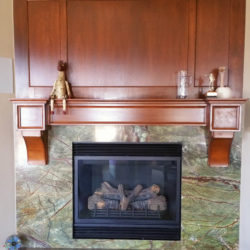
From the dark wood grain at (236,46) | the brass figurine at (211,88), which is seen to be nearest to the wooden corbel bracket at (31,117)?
the brass figurine at (211,88)

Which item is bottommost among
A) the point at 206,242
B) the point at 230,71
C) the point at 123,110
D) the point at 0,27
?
the point at 206,242

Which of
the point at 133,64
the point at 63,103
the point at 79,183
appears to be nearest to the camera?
the point at 63,103

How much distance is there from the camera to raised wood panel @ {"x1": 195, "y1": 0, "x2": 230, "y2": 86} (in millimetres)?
1760

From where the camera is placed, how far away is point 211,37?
5.82 ft

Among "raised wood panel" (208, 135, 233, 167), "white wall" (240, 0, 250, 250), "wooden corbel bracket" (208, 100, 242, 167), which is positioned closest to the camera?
"wooden corbel bracket" (208, 100, 242, 167)

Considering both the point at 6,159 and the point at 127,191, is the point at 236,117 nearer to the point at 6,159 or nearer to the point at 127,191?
the point at 127,191

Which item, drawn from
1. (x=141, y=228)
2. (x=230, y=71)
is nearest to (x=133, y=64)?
(x=230, y=71)

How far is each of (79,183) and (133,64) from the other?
3.37ft

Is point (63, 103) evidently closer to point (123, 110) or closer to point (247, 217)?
point (123, 110)

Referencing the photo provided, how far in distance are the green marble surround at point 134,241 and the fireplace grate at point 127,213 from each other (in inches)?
7.3

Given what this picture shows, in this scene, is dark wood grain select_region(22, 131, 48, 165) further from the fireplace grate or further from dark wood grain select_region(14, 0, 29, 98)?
the fireplace grate

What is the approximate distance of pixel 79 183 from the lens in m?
1.93

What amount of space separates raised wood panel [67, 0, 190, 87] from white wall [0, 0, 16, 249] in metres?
0.50

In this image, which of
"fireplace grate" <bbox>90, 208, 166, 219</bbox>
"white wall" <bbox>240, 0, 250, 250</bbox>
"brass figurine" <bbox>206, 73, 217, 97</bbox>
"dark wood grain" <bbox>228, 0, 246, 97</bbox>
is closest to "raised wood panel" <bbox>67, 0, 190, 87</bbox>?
"brass figurine" <bbox>206, 73, 217, 97</bbox>
